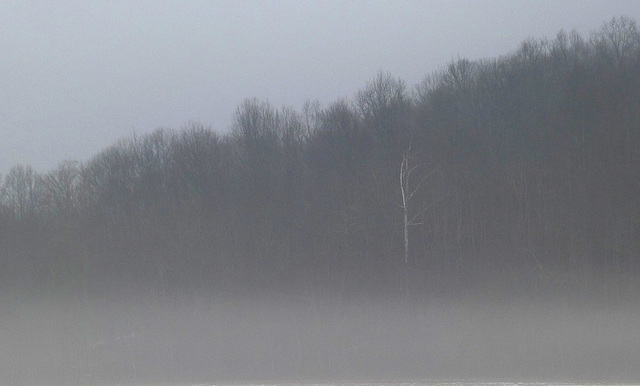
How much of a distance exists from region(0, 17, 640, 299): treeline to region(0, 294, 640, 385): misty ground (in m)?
1.71

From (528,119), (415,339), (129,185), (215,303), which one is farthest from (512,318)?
(129,185)

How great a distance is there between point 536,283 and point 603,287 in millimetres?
3053

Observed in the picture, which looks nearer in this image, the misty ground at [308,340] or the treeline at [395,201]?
A: the misty ground at [308,340]

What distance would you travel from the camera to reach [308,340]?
35.1 meters

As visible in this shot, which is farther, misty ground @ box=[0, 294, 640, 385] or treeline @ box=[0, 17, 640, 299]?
treeline @ box=[0, 17, 640, 299]

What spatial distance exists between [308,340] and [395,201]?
30.3 feet

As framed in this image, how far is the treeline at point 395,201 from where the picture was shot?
3697cm

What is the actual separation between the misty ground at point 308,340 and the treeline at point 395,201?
5.62ft

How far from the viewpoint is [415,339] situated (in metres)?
33.9

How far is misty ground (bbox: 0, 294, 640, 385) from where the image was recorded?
28641 millimetres

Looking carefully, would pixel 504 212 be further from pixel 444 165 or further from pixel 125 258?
pixel 125 258

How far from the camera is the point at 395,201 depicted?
132ft

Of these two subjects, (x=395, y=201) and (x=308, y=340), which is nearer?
(x=308, y=340)

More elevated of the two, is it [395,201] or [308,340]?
[395,201]
